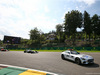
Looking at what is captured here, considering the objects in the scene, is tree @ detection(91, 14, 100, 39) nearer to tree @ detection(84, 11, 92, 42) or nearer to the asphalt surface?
tree @ detection(84, 11, 92, 42)

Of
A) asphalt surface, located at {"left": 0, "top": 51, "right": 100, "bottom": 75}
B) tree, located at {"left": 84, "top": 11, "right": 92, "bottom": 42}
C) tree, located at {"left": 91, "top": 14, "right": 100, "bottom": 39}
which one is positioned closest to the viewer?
asphalt surface, located at {"left": 0, "top": 51, "right": 100, "bottom": 75}

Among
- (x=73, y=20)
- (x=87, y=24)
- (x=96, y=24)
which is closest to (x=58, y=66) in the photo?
(x=73, y=20)

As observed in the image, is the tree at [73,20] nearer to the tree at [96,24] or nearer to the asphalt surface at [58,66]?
the tree at [96,24]

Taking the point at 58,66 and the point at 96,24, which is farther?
the point at 96,24

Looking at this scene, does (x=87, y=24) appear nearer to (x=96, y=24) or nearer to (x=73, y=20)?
(x=96, y=24)

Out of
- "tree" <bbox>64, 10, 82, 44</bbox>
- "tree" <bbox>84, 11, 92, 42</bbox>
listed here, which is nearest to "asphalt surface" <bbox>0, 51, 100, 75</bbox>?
"tree" <bbox>64, 10, 82, 44</bbox>

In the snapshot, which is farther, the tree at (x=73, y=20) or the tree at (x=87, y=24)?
the tree at (x=87, y=24)

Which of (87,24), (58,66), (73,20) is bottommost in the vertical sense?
(58,66)

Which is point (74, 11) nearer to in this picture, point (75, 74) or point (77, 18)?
point (77, 18)

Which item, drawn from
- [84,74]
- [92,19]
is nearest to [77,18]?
[92,19]

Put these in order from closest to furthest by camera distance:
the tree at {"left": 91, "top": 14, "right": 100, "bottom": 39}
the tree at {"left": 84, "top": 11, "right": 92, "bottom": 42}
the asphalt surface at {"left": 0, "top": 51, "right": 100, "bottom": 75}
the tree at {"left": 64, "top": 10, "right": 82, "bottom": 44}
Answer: the asphalt surface at {"left": 0, "top": 51, "right": 100, "bottom": 75} < the tree at {"left": 64, "top": 10, "right": 82, "bottom": 44} < the tree at {"left": 84, "top": 11, "right": 92, "bottom": 42} < the tree at {"left": 91, "top": 14, "right": 100, "bottom": 39}

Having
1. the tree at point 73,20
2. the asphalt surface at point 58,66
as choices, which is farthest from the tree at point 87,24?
the asphalt surface at point 58,66

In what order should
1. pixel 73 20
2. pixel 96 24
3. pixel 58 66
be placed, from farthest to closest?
1. pixel 96 24
2. pixel 73 20
3. pixel 58 66

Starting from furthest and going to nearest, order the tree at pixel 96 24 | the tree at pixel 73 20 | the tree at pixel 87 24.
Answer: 1. the tree at pixel 96 24
2. the tree at pixel 87 24
3. the tree at pixel 73 20
